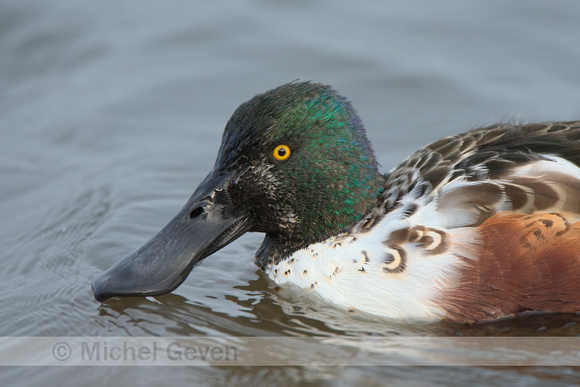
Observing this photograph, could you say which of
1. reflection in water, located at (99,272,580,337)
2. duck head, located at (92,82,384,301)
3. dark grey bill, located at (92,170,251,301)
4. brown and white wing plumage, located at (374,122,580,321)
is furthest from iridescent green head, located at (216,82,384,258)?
reflection in water, located at (99,272,580,337)

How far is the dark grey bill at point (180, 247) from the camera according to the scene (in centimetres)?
459

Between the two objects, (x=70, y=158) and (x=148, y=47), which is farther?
(x=148, y=47)

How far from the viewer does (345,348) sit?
4.42m

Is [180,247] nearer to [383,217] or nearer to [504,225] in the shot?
[383,217]

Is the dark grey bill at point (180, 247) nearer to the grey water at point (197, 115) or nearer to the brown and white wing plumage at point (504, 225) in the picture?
the grey water at point (197, 115)

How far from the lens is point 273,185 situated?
4.75m

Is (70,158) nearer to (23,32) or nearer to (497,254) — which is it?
(23,32)

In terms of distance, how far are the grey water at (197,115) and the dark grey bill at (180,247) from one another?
30 centimetres

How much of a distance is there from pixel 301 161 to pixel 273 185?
8.3 inches

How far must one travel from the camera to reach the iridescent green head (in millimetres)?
4676

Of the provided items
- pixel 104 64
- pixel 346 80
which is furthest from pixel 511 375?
pixel 104 64

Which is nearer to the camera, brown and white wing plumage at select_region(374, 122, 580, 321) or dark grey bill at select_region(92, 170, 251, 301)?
brown and white wing plumage at select_region(374, 122, 580, 321)

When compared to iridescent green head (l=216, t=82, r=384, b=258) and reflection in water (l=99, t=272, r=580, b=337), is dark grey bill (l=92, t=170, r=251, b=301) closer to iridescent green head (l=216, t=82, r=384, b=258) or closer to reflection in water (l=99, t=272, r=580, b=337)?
iridescent green head (l=216, t=82, r=384, b=258)

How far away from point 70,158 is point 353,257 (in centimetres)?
318
